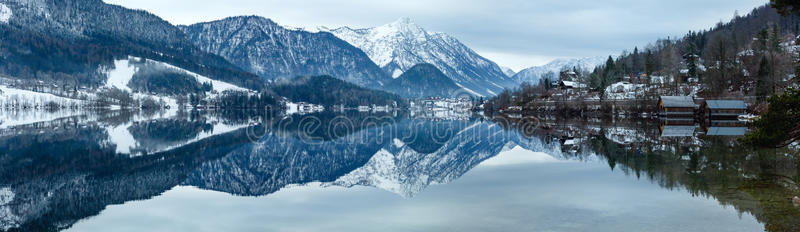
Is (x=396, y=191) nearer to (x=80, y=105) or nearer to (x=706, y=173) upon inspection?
(x=706, y=173)

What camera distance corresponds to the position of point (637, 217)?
1390 cm

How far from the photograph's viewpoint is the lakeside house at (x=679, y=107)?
8038 centimetres

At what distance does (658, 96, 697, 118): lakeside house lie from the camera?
8038 centimetres

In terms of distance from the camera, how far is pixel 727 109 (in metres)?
73.4

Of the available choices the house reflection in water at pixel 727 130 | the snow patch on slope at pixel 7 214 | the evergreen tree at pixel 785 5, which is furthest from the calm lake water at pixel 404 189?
the house reflection in water at pixel 727 130

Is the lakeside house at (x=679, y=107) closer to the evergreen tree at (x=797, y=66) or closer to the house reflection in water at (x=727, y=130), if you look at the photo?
the evergreen tree at (x=797, y=66)

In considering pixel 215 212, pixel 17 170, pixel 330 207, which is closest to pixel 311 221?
pixel 330 207

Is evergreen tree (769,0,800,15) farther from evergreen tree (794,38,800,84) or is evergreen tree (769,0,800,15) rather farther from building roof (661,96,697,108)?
building roof (661,96,697,108)

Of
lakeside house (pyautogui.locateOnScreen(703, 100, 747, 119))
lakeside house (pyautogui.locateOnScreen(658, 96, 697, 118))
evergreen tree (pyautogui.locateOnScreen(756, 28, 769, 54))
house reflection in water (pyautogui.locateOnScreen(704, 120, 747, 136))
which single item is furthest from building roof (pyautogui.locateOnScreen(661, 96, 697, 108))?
evergreen tree (pyautogui.locateOnScreen(756, 28, 769, 54))

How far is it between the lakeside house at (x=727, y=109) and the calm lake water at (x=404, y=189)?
152 feet

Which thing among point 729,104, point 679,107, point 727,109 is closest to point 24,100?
point 679,107

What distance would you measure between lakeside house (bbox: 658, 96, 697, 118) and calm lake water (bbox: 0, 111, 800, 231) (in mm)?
50954

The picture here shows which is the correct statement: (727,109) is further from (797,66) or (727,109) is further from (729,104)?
(797,66)

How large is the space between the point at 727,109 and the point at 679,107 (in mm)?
8450
